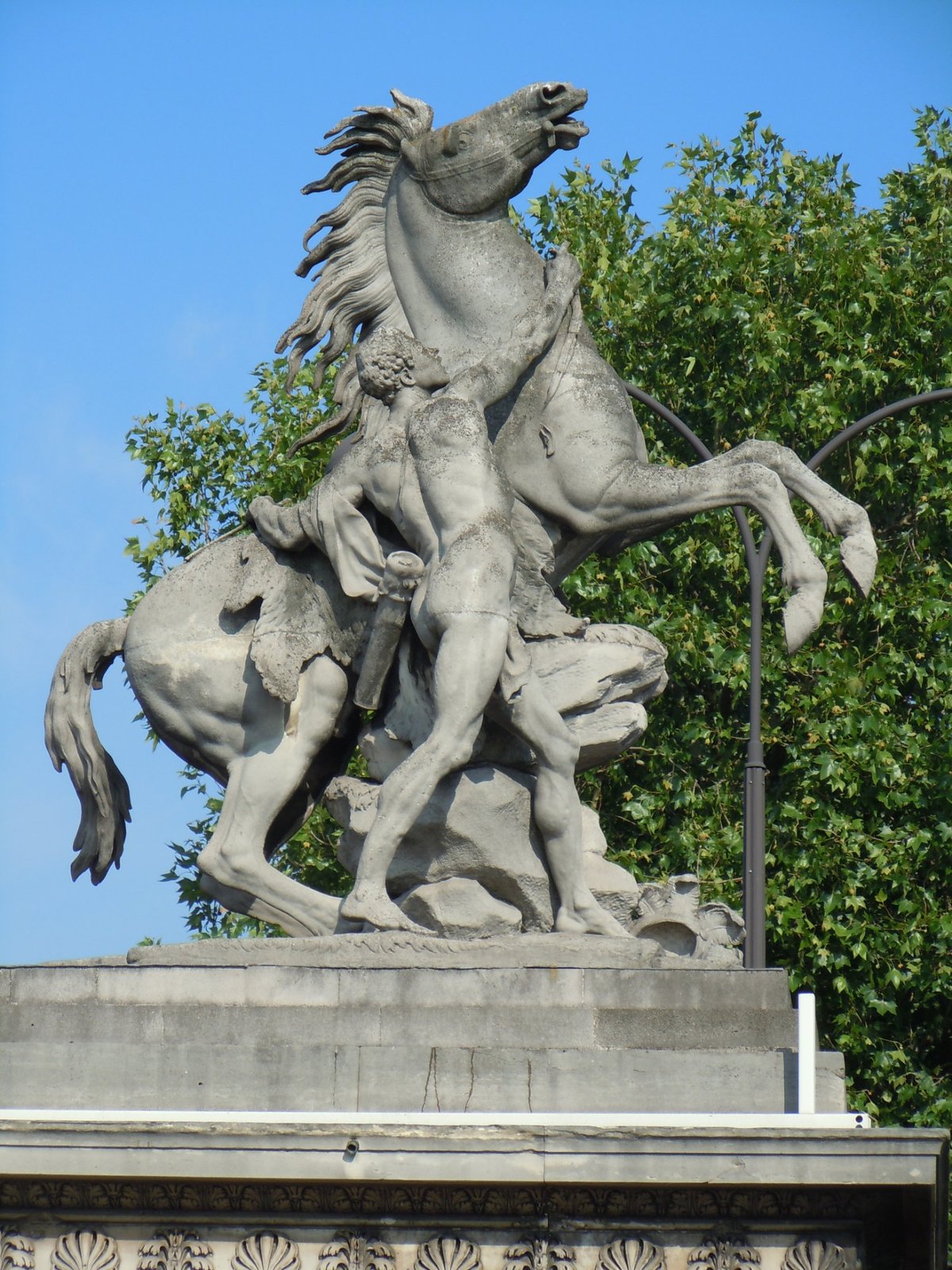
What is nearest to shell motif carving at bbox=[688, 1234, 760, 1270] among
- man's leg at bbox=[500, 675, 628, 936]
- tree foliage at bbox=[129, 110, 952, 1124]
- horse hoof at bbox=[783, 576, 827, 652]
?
man's leg at bbox=[500, 675, 628, 936]

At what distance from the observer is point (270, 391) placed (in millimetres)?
25172

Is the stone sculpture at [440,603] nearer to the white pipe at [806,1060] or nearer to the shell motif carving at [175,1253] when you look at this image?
the white pipe at [806,1060]

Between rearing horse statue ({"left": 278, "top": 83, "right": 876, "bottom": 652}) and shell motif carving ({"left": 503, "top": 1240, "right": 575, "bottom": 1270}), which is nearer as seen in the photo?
shell motif carving ({"left": 503, "top": 1240, "right": 575, "bottom": 1270})

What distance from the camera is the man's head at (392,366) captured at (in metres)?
11.4

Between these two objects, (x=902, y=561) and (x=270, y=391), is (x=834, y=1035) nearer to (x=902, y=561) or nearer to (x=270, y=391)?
(x=902, y=561)

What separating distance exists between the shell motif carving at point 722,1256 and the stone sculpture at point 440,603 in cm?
191

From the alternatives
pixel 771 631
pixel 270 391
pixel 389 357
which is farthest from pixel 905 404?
pixel 270 391

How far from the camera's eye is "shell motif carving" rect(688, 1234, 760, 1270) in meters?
8.98

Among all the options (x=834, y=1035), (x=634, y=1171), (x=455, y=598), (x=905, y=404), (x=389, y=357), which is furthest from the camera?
(x=834, y=1035)

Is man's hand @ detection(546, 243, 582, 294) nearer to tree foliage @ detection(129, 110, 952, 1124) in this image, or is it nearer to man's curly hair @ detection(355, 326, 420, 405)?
man's curly hair @ detection(355, 326, 420, 405)

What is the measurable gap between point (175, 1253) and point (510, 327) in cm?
462

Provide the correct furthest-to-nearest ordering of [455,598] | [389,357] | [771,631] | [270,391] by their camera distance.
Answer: [270,391], [771,631], [389,357], [455,598]

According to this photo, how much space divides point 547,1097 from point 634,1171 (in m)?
0.78

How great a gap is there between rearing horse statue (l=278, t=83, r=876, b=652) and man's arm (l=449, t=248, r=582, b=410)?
15 centimetres
